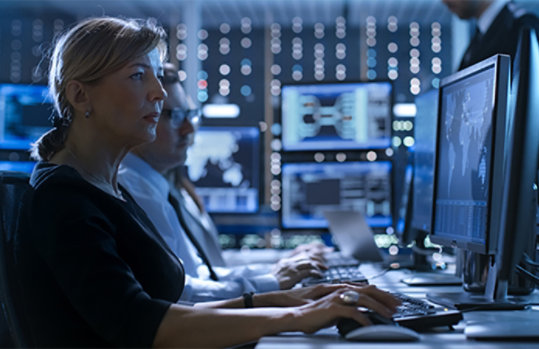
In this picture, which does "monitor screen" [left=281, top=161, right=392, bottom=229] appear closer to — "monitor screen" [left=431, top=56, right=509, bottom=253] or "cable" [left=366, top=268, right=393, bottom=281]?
"cable" [left=366, top=268, right=393, bottom=281]

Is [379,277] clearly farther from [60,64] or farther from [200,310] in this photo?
[60,64]

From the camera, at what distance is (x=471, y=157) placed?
1244 mm

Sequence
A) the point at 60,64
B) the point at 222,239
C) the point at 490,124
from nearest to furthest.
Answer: the point at 490,124 → the point at 60,64 → the point at 222,239

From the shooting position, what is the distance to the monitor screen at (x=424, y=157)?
1.74m

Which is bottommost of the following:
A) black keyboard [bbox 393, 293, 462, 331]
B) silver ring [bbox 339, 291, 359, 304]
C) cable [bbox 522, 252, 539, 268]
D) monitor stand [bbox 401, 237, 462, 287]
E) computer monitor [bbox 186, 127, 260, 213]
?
monitor stand [bbox 401, 237, 462, 287]

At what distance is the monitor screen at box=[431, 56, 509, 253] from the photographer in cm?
112

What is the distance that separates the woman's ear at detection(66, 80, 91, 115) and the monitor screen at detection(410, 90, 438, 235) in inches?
40.4

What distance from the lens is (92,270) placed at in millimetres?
882

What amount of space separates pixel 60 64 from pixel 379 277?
3.81 feet

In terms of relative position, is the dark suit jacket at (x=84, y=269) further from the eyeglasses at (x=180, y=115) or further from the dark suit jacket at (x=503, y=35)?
the dark suit jacket at (x=503, y=35)

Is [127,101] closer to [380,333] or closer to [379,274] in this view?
[380,333]

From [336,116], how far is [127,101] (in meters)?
1.48

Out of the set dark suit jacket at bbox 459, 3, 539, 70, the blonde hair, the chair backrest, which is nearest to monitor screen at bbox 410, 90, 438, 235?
dark suit jacket at bbox 459, 3, 539, 70

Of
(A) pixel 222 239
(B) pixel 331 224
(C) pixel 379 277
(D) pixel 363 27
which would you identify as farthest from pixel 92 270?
(D) pixel 363 27
